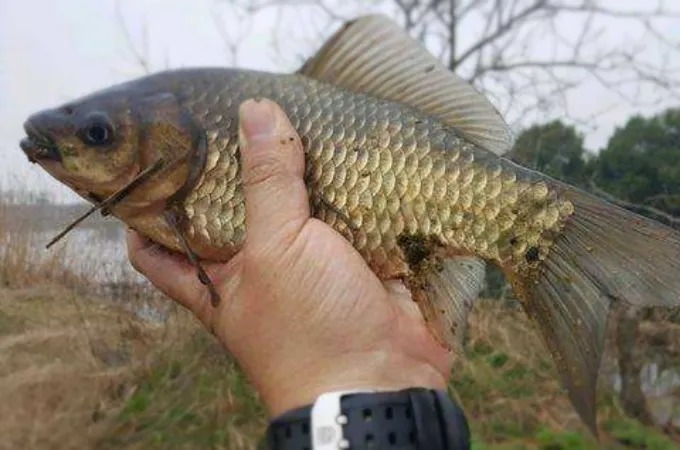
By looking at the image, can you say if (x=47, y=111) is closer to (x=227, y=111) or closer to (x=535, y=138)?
(x=227, y=111)

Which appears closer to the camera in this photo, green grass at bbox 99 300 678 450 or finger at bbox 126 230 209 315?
finger at bbox 126 230 209 315

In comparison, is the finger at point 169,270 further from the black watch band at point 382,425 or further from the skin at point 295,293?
the black watch band at point 382,425

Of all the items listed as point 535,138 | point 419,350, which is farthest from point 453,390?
point 419,350

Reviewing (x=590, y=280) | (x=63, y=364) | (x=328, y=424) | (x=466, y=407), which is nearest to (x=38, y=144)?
(x=328, y=424)

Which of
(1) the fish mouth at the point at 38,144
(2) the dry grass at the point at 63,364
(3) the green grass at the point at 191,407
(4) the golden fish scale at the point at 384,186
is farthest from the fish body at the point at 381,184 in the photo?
(2) the dry grass at the point at 63,364

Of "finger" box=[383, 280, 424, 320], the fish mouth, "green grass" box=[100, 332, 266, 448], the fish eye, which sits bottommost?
"green grass" box=[100, 332, 266, 448]

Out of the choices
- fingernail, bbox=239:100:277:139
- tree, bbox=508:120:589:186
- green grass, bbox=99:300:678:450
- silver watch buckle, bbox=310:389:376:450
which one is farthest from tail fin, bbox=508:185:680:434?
tree, bbox=508:120:589:186

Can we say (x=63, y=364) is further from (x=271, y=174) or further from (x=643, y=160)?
(x=643, y=160)

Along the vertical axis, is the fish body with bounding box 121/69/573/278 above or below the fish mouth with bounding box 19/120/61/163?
above

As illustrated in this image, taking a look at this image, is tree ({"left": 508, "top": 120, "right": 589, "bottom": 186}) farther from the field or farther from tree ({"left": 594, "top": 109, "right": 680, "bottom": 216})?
the field
